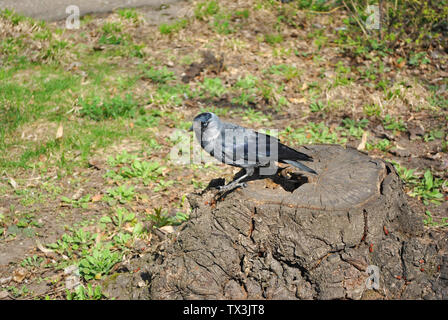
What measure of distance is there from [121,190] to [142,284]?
155cm

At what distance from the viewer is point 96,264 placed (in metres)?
4.07

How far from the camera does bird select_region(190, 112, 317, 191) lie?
3.63 m

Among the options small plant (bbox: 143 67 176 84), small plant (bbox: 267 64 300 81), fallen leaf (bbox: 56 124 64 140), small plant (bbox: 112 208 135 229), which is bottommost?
small plant (bbox: 112 208 135 229)

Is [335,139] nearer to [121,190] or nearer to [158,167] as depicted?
[158,167]

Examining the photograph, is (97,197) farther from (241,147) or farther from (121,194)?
(241,147)

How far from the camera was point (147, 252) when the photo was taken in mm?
4262

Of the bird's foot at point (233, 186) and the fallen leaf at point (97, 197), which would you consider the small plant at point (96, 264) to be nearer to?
the fallen leaf at point (97, 197)

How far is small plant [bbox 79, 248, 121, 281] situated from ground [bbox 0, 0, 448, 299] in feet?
0.04

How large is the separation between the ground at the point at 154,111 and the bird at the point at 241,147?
1129 mm

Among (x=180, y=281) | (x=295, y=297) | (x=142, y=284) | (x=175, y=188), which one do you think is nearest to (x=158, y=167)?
(x=175, y=188)

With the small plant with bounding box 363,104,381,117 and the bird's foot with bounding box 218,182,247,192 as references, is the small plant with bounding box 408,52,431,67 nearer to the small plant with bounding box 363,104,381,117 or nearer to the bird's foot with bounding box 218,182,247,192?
the small plant with bounding box 363,104,381,117
